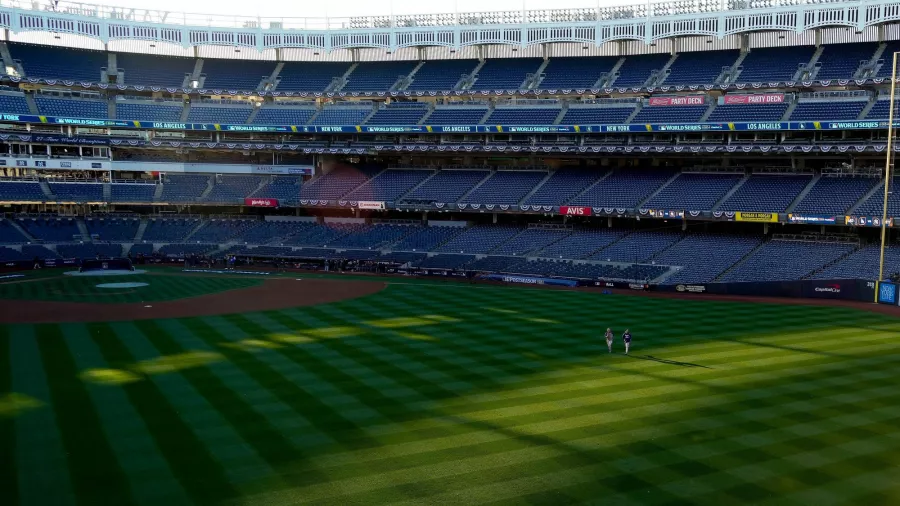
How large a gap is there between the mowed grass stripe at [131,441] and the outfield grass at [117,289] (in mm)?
18467

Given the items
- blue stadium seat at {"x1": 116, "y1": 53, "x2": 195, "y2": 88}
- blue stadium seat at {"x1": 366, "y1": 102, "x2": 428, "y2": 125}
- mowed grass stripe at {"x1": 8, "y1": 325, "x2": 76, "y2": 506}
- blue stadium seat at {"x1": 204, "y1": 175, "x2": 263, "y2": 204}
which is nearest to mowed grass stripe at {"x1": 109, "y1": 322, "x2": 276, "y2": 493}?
mowed grass stripe at {"x1": 8, "y1": 325, "x2": 76, "y2": 506}

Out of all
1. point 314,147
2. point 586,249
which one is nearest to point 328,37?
point 314,147

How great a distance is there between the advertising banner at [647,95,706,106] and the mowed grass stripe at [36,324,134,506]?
5367 centimetres

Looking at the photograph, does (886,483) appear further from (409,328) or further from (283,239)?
(283,239)

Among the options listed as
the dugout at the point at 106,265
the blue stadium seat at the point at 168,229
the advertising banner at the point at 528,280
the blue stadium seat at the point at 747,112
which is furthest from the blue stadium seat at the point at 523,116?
the dugout at the point at 106,265

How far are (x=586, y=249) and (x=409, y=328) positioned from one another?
29778 millimetres

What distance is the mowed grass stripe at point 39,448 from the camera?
53.5 ft

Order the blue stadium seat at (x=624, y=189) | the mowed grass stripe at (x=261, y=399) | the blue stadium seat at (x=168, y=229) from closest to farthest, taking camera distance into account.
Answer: the mowed grass stripe at (x=261, y=399)
the blue stadium seat at (x=624, y=189)
the blue stadium seat at (x=168, y=229)

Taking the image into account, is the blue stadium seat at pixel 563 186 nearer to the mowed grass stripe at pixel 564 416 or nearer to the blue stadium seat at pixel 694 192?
the blue stadium seat at pixel 694 192

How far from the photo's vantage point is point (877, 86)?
188 feet

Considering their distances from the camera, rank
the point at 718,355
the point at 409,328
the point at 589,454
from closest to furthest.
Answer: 1. the point at 589,454
2. the point at 718,355
3. the point at 409,328

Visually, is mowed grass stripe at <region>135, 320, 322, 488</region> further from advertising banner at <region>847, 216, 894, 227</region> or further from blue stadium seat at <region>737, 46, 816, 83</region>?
blue stadium seat at <region>737, 46, 816, 83</region>

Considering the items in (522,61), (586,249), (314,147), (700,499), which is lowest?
(700,499)

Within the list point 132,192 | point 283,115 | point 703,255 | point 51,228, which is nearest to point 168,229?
point 132,192
